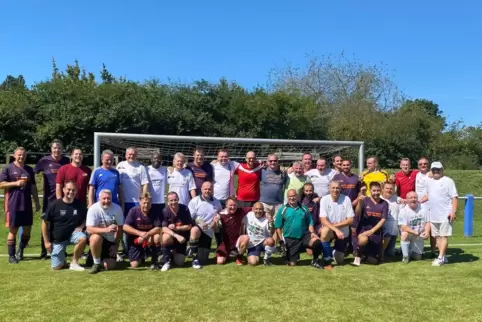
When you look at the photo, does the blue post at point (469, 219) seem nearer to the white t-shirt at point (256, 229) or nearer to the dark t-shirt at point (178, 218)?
the white t-shirt at point (256, 229)

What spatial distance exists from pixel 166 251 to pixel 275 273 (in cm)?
157

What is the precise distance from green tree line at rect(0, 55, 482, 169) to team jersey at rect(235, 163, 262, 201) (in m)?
13.3

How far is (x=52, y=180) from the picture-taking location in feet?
21.8

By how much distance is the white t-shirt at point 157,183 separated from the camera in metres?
6.73

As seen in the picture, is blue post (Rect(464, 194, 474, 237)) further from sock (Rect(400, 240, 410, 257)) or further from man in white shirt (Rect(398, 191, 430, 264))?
sock (Rect(400, 240, 410, 257))

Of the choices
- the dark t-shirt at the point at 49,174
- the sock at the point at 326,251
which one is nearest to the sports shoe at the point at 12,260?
the dark t-shirt at the point at 49,174

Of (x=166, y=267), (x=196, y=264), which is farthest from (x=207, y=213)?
(x=166, y=267)

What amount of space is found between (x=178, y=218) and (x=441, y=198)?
13.4 ft

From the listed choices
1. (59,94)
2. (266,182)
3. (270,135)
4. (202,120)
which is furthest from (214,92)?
(266,182)

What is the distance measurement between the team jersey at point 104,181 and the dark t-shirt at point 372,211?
12.6 feet

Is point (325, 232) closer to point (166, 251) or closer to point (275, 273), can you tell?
point (275, 273)

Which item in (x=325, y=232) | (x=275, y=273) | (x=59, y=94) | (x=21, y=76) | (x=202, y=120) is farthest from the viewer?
(x=21, y=76)

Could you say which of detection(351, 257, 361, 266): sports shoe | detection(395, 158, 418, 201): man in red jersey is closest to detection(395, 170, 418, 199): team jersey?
detection(395, 158, 418, 201): man in red jersey

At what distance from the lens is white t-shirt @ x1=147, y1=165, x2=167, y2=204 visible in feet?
22.1
